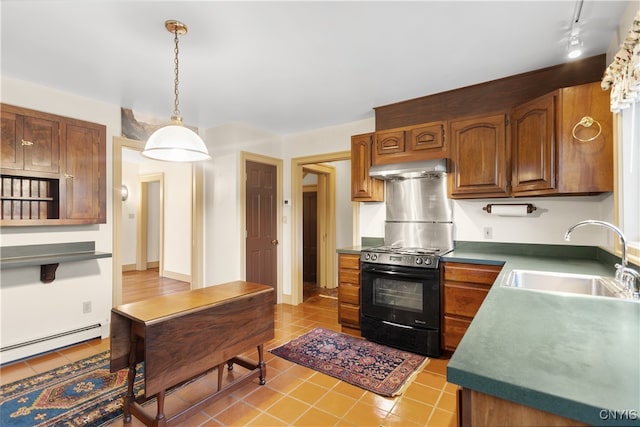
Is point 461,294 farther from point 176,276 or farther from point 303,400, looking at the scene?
point 176,276

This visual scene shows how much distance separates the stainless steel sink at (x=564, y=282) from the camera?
1756 mm

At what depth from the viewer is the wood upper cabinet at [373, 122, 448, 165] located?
123 inches

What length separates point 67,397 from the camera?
7.16 ft

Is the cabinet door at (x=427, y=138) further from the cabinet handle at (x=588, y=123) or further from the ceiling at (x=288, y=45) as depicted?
the cabinet handle at (x=588, y=123)

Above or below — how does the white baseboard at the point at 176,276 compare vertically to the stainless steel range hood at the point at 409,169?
below

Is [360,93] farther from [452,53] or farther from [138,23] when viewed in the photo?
[138,23]

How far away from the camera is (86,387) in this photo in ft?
7.58

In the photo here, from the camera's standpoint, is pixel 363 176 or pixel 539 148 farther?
pixel 363 176

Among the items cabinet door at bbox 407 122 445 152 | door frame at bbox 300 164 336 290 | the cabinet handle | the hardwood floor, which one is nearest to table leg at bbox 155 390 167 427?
cabinet door at bbox 407 122 445 152

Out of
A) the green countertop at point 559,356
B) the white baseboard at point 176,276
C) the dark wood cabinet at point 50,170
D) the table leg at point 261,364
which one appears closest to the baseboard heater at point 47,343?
the dark wood cabinet at point 50,170

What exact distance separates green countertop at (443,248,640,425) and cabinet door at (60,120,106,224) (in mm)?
3638

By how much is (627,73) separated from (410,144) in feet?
5.77

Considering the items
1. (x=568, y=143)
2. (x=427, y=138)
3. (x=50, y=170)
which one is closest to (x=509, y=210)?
(x=568, y=143)

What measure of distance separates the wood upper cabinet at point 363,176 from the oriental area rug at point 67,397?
8.95 feet
